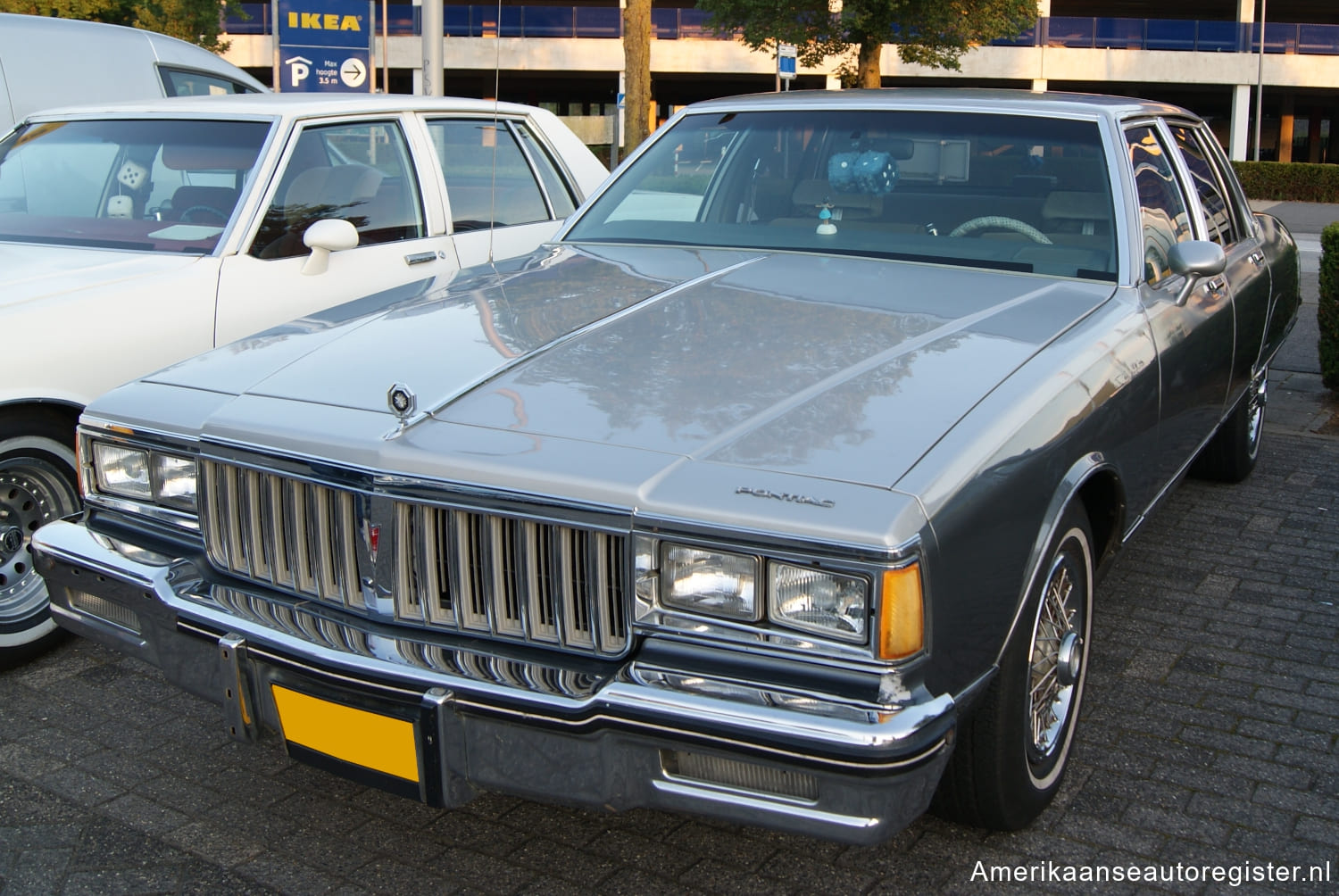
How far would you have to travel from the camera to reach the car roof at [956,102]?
4.07 m

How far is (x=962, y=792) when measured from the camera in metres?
2.79

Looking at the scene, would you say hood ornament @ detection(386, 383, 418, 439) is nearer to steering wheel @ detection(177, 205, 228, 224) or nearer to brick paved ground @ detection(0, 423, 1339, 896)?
brick paved ground @ detection(0, 423, 1339, 896)

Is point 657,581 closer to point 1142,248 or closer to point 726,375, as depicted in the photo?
point 726,375

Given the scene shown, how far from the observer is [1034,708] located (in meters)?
2.98

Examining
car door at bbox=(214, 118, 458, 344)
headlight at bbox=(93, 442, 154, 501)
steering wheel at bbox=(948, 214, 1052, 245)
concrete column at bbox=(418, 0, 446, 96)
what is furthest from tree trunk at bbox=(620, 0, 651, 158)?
headlight at bbox=(93, 442, 154, 501)

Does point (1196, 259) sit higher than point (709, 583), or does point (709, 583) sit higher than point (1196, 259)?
point (1196, 259)

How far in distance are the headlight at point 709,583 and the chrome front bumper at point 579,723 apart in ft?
0.40

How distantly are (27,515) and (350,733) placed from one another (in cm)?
202

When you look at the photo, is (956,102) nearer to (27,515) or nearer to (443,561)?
(443,561)

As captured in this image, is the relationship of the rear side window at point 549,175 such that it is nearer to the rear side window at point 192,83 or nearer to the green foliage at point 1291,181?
the rear side window at point 192,83

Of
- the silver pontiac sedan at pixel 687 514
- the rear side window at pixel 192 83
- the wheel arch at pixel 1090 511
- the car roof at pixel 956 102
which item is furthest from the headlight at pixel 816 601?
the rear side window at pixel 192 83

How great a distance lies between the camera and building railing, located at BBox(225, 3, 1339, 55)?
36.9m

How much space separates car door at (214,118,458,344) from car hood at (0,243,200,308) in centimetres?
24

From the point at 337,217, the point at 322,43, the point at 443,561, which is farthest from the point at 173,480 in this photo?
the point at 322,43
